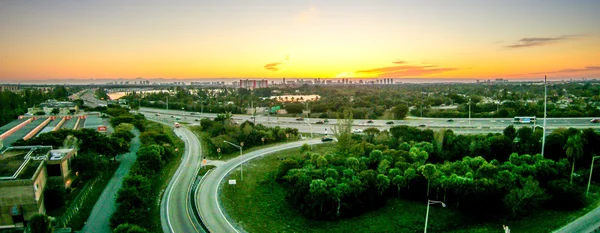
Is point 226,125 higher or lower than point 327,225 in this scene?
higher

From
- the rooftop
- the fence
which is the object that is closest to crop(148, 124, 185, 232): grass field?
the fence

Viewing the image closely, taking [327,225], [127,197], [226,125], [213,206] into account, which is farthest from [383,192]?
[226,125]

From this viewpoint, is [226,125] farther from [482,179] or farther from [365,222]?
[482,179]

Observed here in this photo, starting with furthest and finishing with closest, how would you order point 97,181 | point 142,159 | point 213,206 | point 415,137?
point 415,137 < point 142,159 < point 97,181 < point 213,206

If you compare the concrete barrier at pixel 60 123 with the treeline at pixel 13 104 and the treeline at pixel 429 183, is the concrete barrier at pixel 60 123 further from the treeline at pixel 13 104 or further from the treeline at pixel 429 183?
the treeline at pixel 429 183

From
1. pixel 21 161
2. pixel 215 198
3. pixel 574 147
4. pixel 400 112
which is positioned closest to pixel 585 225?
pixel 574 147

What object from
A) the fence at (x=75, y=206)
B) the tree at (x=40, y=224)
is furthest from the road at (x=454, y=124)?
the tree at (x=40, y=224)
